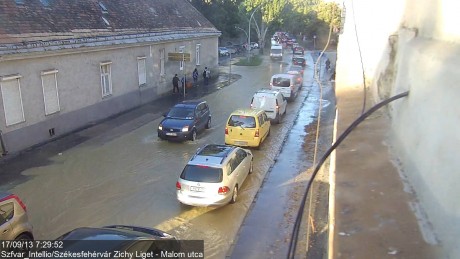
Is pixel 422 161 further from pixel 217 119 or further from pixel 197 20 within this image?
pixel 197 20

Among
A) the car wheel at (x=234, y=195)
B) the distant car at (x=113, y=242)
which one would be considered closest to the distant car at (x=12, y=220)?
the distant car at (x=113, y=242)

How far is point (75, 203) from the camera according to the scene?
1058cm

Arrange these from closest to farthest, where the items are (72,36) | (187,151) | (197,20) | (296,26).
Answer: (187,151)
(72,36)
(197,20)
(296,26)

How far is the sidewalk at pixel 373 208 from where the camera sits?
6.91ft

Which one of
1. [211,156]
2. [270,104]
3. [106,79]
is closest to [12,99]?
[106,79]

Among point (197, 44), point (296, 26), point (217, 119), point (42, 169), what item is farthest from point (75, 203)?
point (296, 26)

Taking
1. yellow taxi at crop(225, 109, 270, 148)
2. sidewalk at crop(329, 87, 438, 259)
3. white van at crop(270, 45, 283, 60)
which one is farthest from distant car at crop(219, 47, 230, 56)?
sidewalk at crop(329, 87, 438, 259)

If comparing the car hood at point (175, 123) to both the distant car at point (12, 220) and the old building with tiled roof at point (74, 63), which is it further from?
the distant car at point (12, 220)

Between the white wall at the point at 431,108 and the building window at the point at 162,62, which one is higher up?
the white wall at the point at 431,108

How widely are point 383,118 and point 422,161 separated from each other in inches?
69.5

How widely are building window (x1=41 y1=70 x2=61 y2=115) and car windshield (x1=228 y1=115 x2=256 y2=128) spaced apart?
24.1 feet

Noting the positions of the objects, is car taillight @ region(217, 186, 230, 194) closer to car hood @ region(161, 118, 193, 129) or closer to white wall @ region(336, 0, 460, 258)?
white wall @ region(336, 0, 460, 258)

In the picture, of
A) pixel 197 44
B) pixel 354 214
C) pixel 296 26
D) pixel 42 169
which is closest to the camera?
pixel 354 214

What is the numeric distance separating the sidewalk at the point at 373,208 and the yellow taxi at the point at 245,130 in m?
11.5
